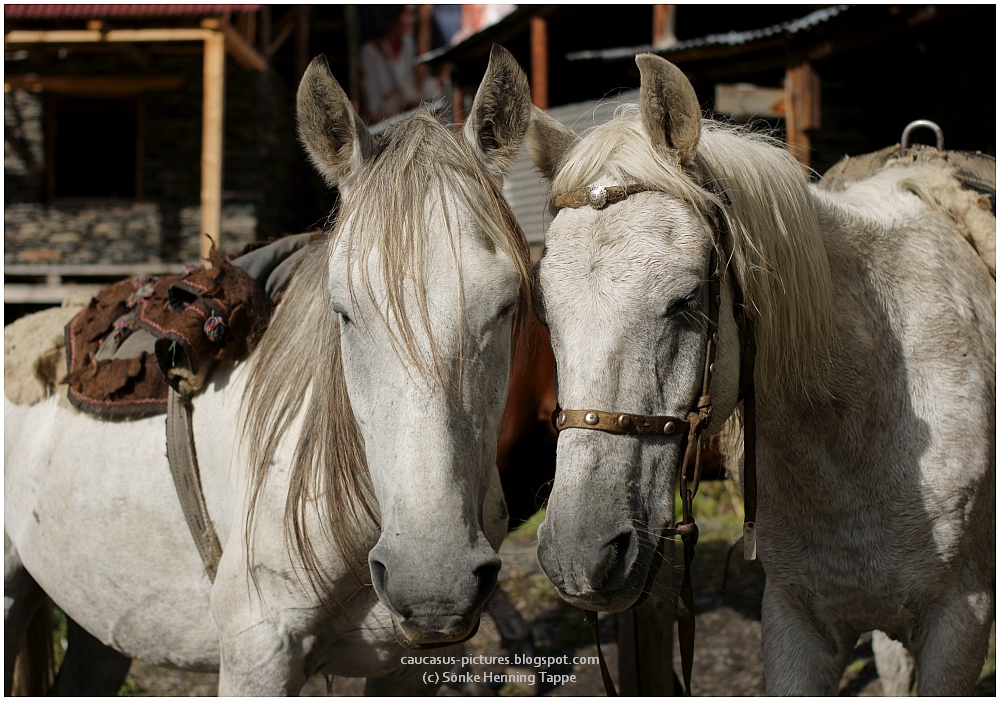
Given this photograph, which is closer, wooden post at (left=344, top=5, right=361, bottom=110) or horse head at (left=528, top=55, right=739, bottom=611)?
horse head at (left=528, top=55, right=739, bottom=611)

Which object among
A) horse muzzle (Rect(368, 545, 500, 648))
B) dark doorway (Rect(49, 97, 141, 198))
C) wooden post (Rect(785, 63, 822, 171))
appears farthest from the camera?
dark doorway (Rect(49, 97, 141, 198))

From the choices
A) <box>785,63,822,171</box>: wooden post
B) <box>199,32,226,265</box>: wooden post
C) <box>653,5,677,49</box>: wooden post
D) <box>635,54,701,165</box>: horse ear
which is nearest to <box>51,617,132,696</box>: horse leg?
<box>635,54,701,165</box>: horse ear

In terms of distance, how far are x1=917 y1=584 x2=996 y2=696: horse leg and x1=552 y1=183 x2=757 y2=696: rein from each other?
0.55 m

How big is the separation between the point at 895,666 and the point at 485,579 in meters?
2.53

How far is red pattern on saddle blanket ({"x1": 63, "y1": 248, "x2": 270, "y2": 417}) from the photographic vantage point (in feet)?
6.98

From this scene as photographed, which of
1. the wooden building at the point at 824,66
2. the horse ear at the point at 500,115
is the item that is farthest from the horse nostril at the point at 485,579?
the wooden building at the point at 824,66

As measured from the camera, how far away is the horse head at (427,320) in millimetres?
1448

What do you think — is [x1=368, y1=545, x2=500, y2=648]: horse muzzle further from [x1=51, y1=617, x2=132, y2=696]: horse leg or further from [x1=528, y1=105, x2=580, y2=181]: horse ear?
[x1=51, y1=617, x2=132, y2=696]: horse leg

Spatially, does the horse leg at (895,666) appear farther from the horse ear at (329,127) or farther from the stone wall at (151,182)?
the stone wall at (151,182)

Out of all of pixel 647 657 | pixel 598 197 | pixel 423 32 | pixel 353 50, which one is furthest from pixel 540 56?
pixel 353 50

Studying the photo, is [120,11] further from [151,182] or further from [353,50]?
[353,50]

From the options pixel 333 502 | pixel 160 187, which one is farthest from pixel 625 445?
pixel 160 187

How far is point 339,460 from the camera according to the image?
1.85 meters

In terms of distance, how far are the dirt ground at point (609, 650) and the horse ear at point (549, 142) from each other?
2.12 meters
